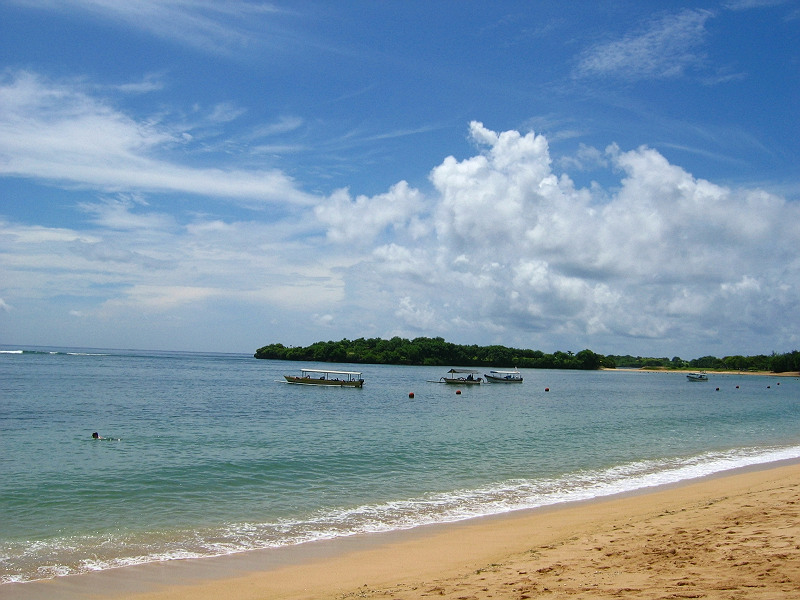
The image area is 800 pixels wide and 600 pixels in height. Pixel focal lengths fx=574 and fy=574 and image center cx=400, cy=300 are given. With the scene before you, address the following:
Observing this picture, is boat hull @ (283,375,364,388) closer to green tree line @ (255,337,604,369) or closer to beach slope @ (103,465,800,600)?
beach slope @ (103,465,800,600)

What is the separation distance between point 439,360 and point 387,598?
592 feet

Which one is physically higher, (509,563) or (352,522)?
(509,563)

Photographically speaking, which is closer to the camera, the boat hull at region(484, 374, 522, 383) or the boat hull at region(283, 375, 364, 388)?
the boat hull at region(283, 375, 364, 388)

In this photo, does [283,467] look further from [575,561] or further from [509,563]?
[575,561]

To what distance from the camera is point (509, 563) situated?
10.4m

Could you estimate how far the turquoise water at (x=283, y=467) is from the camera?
1389 cm

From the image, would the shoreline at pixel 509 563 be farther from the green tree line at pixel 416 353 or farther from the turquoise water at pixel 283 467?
the green tree line at pixel 416 353

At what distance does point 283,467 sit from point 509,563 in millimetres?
13540

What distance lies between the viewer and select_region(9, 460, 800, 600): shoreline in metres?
8.51

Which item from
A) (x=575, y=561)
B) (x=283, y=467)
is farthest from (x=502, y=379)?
(x=575, y=561)

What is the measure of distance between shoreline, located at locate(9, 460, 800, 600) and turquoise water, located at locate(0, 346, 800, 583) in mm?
1112

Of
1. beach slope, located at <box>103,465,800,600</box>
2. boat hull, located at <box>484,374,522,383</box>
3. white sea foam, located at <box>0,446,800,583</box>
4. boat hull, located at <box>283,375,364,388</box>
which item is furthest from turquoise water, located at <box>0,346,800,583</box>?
boat hull, located at <box>484,374,522,383</box>

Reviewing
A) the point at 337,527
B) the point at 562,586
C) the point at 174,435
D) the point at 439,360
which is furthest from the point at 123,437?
the point at 439,360

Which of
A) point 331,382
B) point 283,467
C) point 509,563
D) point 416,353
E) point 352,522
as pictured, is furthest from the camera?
point 416,353
